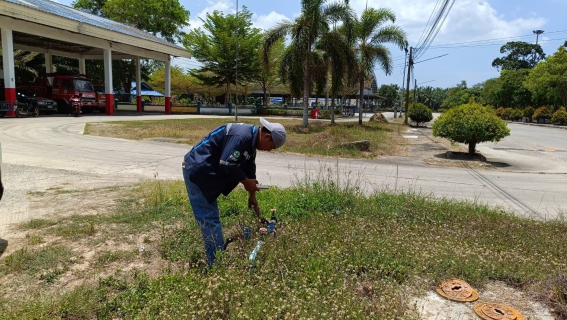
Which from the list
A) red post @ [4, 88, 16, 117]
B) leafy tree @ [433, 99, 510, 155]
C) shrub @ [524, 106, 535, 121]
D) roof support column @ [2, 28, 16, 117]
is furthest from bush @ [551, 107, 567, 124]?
red post @ [4, 88, 16, 117]

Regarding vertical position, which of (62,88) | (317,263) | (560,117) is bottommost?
(317,263)

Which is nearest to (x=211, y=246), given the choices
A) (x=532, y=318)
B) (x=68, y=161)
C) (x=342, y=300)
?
(x=342, y=300)

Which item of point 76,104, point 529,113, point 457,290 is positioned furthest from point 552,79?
point 457,290

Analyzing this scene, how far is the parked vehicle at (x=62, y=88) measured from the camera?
24.0 m

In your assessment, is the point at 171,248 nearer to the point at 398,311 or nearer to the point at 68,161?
the point at 398,311

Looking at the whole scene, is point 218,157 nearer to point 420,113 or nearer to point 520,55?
point 420,113

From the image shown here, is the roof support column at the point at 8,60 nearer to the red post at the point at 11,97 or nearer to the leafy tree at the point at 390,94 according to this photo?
the red post at the point at 11,97

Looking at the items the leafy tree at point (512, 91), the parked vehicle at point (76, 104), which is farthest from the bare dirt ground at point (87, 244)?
the leafy tree at point (512, 91)

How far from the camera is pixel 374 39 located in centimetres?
2516

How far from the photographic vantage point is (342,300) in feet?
9.29

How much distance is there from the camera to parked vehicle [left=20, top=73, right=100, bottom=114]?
23984 mm

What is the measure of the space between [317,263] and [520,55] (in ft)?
314

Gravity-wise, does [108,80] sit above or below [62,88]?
above

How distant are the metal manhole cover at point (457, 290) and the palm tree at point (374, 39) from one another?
22916 millimetres
